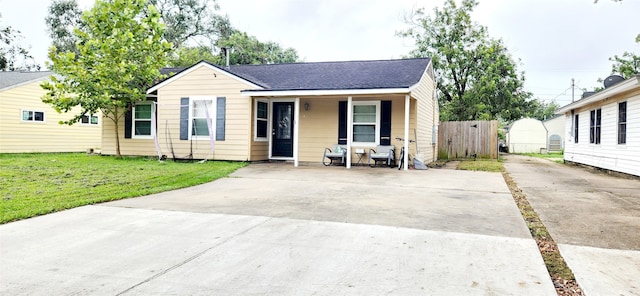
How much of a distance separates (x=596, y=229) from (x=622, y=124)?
854 cm

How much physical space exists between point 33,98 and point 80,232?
53.2 feet

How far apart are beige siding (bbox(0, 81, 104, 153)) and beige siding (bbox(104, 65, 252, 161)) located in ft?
17.5

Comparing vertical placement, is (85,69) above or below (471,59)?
below

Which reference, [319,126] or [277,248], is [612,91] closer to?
[319,126]

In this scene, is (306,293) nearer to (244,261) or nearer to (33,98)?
(244,261)

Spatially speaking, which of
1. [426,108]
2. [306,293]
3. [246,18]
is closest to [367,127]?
[426,108]

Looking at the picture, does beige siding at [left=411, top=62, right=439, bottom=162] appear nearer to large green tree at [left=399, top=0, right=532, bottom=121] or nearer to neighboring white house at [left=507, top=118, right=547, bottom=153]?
large green tree at [left=399, top=0, right=532, bottom=121]

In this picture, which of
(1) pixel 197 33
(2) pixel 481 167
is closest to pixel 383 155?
(2) pixel 481 167

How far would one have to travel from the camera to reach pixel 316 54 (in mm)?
38344

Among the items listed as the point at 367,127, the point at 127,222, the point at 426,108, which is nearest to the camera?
the point at 127,222

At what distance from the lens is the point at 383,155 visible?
11117 millimetres

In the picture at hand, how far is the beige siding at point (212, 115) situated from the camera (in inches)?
458

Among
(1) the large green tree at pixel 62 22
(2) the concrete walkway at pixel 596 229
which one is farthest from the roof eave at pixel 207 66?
(1) the large green tree at pixel 62 22

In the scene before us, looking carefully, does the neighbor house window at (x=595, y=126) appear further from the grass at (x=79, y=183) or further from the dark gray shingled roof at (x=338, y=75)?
the grass at (x=79, y=183)
